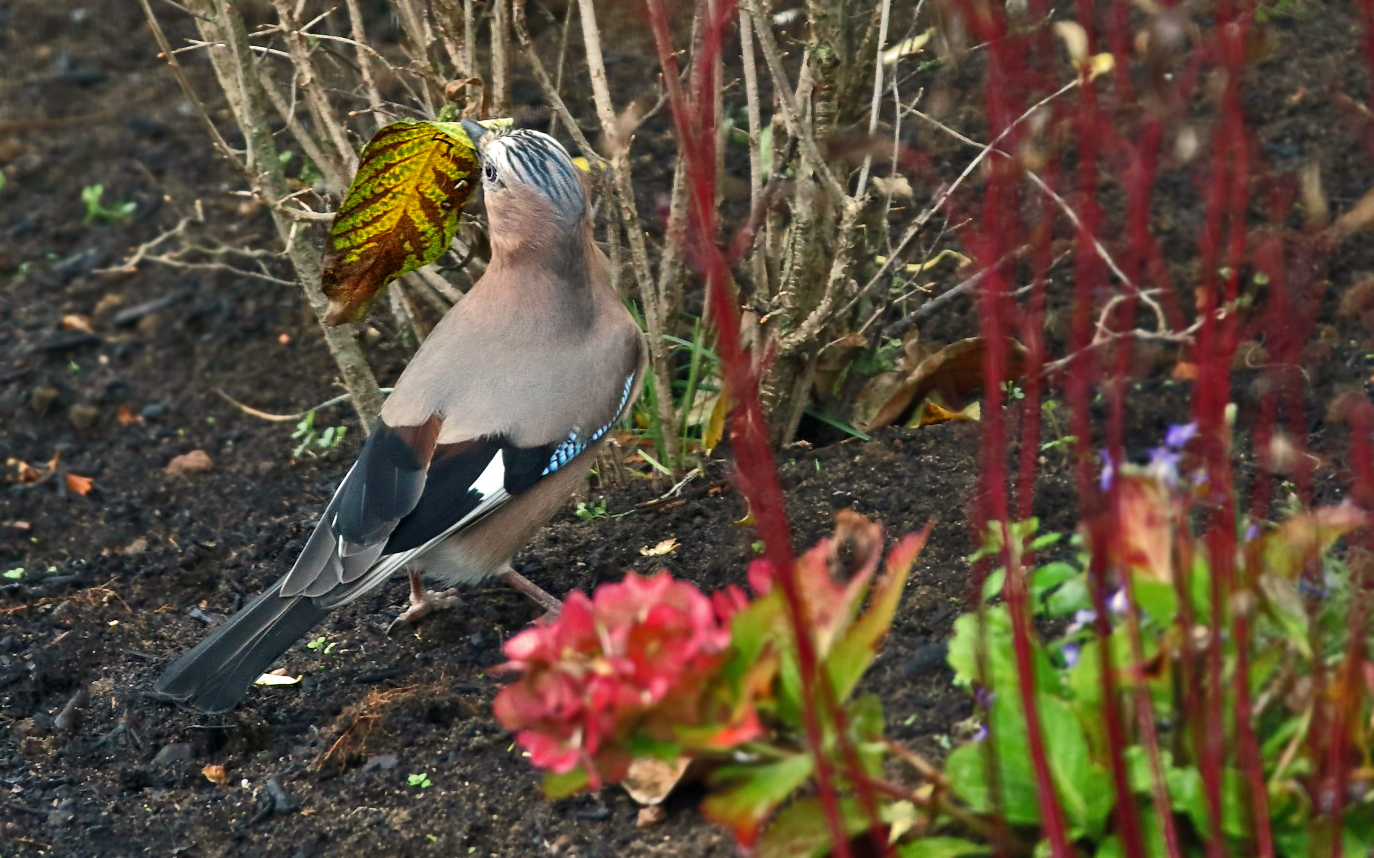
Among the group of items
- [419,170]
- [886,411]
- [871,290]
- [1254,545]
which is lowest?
[886,411]

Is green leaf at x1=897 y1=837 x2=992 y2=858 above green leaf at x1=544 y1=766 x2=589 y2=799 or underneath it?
underneath

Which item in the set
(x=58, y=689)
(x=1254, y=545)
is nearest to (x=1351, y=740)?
(x=1254, y=545)

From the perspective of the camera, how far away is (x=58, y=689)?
4.30m

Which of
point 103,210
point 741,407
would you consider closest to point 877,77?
point 741,407

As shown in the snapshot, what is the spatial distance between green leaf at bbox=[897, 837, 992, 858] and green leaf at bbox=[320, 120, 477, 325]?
90.8 inches

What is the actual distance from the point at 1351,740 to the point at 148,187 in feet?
19.6

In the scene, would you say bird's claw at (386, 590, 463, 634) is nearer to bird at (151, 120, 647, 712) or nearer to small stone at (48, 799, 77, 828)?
bird at (151, 120, 647, 712)

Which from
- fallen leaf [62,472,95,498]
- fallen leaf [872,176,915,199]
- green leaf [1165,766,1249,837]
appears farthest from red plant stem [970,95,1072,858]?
fallen leaf [62,472,95,498]

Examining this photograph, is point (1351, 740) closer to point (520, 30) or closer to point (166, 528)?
point (520, 30)

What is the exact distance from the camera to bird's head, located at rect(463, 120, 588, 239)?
4.41m

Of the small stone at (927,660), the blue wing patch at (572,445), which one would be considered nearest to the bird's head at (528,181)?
the blue wing patch at (572,445)

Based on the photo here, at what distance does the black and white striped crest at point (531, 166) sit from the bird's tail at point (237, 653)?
1281 millimetres

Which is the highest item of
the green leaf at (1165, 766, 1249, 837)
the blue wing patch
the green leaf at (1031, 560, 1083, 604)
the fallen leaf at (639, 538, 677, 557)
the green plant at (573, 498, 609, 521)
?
the green leaf at (1031, 560, 1083, 604)

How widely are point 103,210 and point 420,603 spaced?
3.34 metres
